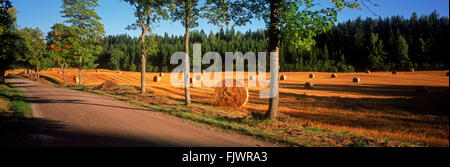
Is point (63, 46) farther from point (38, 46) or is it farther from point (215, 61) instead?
point (215, 61)

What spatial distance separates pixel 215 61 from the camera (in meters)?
97.1

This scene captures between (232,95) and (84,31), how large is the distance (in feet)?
72.4

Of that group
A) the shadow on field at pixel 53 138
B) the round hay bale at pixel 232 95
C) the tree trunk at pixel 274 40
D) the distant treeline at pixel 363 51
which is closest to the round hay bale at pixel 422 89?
the round hay bale at pixel 232 95

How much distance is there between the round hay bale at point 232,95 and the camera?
14.2 m

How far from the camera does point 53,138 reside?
5.57 metres

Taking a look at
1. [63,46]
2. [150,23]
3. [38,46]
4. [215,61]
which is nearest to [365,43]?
[215,61]

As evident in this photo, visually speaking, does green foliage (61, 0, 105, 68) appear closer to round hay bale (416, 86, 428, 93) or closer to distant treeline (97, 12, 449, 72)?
round hay bale (416, 86, 428, 93)

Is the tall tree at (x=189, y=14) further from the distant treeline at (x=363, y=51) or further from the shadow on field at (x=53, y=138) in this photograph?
the distant treeline at (x=363, y=51)

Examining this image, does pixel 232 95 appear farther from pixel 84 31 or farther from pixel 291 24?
pixel 84 31

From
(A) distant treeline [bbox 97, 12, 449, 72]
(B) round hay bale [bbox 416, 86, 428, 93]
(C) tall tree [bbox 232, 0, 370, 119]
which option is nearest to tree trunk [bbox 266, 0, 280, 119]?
(C) tall tree [bbox 232, 0, 370, 119]

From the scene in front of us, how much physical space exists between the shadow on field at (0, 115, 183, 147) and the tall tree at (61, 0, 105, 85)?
20.5 meters

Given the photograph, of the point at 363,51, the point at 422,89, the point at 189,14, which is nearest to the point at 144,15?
the point at 189,14
